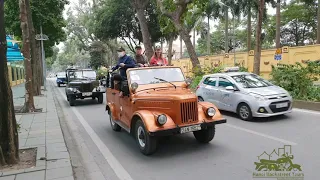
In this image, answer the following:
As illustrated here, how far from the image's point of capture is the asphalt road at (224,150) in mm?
4547

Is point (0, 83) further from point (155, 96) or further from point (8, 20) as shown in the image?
point (8, 20)

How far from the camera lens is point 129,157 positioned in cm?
552

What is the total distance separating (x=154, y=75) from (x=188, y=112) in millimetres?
1574

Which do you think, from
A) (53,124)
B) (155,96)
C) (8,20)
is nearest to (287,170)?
(155,96)

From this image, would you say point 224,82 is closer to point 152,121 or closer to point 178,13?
point 152,121

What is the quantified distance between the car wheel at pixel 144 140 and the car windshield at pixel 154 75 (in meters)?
1.13

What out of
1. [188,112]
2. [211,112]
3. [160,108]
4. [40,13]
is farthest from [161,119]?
[40,13]

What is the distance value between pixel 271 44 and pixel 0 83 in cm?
5030

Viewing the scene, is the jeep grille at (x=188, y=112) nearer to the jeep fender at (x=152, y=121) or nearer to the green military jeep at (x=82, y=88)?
the jeep fender at (x=152, y=121)

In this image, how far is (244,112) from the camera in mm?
8391

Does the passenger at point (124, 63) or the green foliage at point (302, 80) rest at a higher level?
the passenger at point (124, 63)

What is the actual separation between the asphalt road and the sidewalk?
91 cm

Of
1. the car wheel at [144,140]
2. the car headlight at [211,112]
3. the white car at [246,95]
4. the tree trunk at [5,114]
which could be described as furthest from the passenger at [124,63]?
the white car at [246,95]

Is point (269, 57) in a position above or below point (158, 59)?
above
